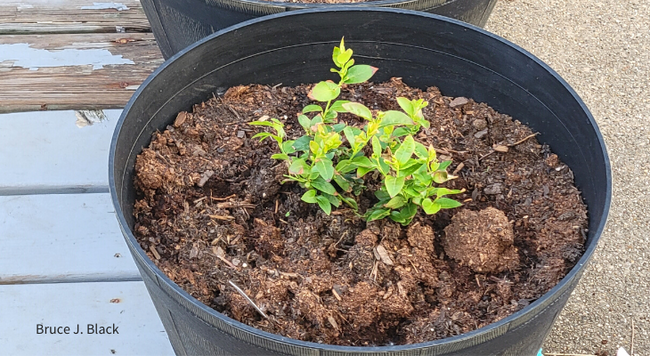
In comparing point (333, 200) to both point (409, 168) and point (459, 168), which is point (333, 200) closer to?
point (409, 168)

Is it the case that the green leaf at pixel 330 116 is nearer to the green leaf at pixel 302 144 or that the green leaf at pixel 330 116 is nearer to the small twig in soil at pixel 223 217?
the green leaf at pixel 302 144

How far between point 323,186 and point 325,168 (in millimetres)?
97

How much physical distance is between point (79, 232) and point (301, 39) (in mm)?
908

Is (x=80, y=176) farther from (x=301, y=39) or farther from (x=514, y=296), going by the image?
(x=514, y=296)

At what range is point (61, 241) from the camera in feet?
6.22

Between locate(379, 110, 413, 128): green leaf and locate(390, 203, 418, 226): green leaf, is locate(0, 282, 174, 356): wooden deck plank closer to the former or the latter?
locate(390, 203, 418, 226): green leaf

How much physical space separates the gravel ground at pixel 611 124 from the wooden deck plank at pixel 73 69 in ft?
4.89

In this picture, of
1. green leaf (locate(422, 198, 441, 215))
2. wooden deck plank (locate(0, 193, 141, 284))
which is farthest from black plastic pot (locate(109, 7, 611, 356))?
wooden deck plank (locate(0, 193, 141, 284))

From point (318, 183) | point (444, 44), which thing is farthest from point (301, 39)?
point (318, 183)

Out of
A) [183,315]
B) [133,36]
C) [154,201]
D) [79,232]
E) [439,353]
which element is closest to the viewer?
[439,353]

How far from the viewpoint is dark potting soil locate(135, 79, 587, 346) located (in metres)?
1.26

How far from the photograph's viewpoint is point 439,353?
979 mm

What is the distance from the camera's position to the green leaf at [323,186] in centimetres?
131

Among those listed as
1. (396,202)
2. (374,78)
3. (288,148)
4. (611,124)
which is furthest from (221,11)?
(611,124)
